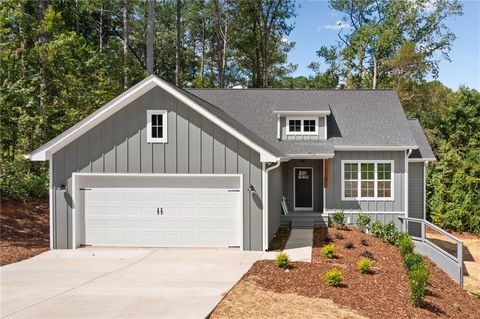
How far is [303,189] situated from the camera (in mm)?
16969

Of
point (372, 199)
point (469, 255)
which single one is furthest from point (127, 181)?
point (469, 255)

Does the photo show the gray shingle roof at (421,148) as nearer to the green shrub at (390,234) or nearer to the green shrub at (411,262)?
the green shrub at (390,234)

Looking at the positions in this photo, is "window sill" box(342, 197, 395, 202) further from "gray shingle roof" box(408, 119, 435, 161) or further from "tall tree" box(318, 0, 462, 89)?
"tall tree" box(318, 0, 462, 89)

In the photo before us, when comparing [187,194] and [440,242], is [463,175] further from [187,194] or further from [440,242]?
[187,194]

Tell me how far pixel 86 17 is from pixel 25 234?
25368mm

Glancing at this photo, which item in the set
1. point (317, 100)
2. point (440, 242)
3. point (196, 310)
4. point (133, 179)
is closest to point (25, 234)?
point (133, 179)

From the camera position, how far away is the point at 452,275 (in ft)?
A: 39.1

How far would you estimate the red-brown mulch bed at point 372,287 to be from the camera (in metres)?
7.69

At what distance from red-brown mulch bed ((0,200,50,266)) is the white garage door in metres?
1.83

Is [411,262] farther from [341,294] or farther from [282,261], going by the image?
[282,261]

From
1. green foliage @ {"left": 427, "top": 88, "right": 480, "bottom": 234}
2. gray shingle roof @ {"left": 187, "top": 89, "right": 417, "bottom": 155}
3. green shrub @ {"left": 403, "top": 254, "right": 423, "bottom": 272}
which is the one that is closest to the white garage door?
gray shingle roof @ {"left": 187, "top": 89, "right": 417, "bottom": 155}

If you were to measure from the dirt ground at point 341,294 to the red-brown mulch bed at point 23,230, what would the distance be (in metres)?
6.81

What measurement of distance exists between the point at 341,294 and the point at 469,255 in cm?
1125

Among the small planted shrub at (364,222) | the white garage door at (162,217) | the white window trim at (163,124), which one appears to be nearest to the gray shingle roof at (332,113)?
the small planted shrub at (364,222)
